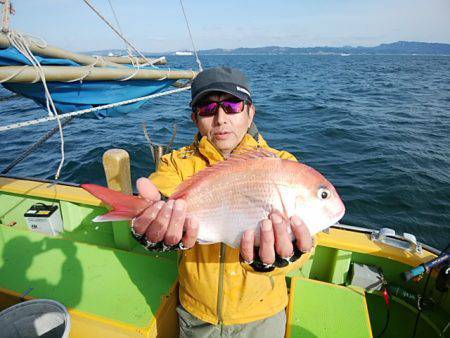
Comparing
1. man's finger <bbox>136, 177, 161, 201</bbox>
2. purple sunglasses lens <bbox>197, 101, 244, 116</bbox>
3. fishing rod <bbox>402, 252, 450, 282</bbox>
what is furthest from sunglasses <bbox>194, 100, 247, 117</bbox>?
fishing rod <bbox>402, 252, 450, 282</bbox>

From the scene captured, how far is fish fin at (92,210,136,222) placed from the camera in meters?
1.69

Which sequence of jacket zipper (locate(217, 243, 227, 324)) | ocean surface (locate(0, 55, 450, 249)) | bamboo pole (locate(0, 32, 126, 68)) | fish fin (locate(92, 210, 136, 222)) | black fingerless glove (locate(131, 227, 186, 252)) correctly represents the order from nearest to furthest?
1. fish fin (locate(92, 210, 136, 222))
2. black fingerless glove (locate(131, 227, 186, 252))
3. jacket zipper (locate(217, 243, 227, 324))
4. bamboo pole (locate(0, 32, 126, 68))
5. ocean surface (locate(0, 55, 450, 249))

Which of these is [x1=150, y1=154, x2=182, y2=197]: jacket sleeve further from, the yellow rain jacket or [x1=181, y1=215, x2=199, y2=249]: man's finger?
[x1=181, y1=215, x2=199, y2=249]: man's finger

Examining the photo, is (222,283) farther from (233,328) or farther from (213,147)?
(213,147)

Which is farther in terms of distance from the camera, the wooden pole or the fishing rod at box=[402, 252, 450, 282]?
the wooden pole

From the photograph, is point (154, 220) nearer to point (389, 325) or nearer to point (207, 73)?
point (207, 73)

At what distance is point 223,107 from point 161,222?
1143 mm

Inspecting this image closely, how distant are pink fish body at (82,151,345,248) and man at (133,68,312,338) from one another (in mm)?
85

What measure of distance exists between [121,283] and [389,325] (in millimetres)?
3494

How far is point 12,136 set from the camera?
45.2 feet

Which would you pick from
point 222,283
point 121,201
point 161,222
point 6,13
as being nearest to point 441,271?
point 222,283

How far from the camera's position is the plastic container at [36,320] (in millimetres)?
2295

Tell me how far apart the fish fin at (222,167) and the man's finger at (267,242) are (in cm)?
50

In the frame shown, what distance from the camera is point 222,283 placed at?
2277mm
